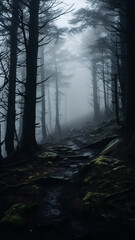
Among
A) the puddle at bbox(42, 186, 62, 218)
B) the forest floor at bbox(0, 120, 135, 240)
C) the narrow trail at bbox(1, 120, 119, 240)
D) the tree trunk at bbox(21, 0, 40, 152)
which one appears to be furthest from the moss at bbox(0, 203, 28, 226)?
the tree trunk at bbox(21, 0, 40, 152)

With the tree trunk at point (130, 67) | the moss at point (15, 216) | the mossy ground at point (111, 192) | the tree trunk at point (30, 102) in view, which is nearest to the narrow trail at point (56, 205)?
the moss at point (15, 216)

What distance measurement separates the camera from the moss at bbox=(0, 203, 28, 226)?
2.98 meters

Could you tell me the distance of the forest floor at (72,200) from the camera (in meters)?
2.76

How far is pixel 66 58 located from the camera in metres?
25.2

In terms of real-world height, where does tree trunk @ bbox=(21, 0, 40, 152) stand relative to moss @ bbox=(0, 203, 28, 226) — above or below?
above

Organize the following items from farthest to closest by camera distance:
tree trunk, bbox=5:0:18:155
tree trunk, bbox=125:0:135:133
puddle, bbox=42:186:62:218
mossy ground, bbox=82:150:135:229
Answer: tree trunk, bbox=5:0:18:155, tree trunk, bbox=125:0:135:133, puddle, bbox=42:186:62:218, mossy ground, bbox=82:150:135:229

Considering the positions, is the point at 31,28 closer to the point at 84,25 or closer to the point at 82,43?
the point at 84,25

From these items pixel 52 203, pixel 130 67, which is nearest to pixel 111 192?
pixel 52 203

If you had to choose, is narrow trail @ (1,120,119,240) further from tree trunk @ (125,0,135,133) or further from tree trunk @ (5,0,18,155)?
tree trunk @ (5,0,18,155)

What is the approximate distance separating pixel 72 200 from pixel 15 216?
125cm

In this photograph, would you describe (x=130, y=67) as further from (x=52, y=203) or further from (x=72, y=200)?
(x=52, y=203)

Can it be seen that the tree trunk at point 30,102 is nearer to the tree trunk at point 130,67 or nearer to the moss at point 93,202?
the tree trunk at point 130,67

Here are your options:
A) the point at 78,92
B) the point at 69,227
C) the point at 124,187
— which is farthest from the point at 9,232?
the point at 78,92

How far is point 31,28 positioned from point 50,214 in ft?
24.0
